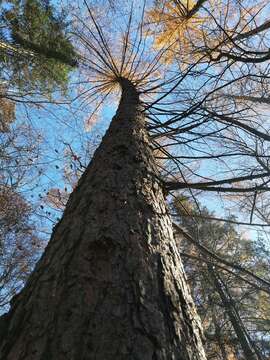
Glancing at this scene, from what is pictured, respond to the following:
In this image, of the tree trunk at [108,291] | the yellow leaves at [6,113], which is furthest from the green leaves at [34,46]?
the tree trunk at [108,291]

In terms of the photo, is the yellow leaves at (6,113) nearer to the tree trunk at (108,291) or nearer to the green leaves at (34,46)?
the green leaves at (34,46)

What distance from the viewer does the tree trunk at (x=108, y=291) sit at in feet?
3.02

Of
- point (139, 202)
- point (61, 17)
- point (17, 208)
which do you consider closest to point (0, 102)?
point (61, 17)

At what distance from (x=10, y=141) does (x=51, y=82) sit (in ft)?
6.64

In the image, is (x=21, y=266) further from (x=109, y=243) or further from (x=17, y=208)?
(x=109, y=243)

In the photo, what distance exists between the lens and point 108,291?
1082 mm

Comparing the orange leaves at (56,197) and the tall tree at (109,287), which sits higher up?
the orange leaves at (56,197)

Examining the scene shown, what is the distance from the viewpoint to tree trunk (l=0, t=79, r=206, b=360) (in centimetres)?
92

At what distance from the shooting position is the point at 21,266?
35.4 ft

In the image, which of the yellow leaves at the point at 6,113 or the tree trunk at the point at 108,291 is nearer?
the tree trunk at the point at 108,291

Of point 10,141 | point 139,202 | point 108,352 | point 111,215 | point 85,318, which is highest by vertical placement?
point 10,141

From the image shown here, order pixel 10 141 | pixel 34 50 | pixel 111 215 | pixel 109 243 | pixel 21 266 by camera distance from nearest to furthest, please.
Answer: pixel 109 243, pixel 111 215, pixel 34 50, pixel 10 141, pixel 21 266

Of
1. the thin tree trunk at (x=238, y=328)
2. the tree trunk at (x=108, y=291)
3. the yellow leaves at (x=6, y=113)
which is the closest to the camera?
the tree trunk at (x=108, y=291)

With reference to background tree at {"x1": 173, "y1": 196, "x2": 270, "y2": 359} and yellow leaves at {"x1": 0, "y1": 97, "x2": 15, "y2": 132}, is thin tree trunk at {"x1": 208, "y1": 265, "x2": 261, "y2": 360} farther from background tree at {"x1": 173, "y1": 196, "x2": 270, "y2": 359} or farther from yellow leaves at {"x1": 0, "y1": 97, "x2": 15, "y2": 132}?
yellow leaves at {"x1": 0, "y1": 97, "x2": 15, "y2": 132}
